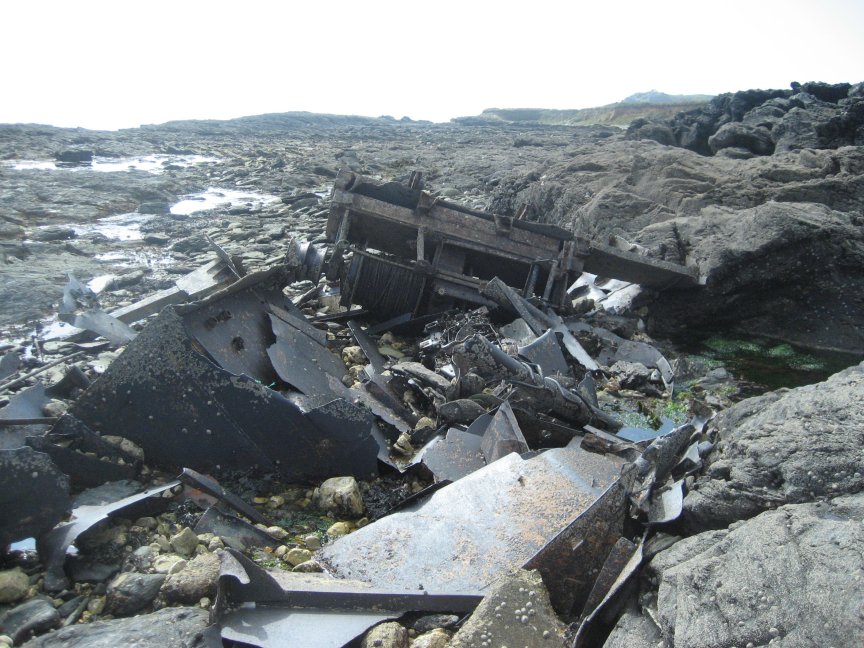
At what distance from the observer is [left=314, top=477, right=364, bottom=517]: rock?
3.31 m

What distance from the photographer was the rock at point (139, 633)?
2.15m

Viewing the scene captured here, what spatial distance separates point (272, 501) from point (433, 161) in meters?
21.0

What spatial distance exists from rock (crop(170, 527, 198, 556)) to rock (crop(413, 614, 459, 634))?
1212 millimetres

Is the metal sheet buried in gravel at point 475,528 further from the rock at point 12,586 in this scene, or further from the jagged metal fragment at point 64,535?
the rock at point 12,586

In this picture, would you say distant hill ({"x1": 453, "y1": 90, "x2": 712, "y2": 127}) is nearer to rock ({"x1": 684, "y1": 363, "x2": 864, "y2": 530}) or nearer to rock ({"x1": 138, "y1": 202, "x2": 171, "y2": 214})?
rock ({"x1": 138, "y1": 202, "x2": 171, "y2": 214})

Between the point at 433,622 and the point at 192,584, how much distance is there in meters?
1.06

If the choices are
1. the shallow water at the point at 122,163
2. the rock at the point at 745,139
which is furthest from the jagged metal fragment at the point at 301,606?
the shallow water at the point at 122,163

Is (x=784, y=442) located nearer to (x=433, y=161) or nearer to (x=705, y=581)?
(x=705, y=581)

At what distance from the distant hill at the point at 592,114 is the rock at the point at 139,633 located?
41927 millimetres

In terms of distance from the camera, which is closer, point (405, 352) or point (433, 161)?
point (405, 352)

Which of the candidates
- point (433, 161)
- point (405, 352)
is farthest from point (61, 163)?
point (405, 352)

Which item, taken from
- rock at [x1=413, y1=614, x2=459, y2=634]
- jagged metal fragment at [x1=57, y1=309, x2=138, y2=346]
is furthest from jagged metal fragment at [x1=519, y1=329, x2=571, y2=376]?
jagged metal fragment at [x1=57, y1=309, x2=138, y2=346]

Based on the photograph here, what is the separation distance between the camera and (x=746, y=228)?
675 cm

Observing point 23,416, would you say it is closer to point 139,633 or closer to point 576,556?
point 139,633
